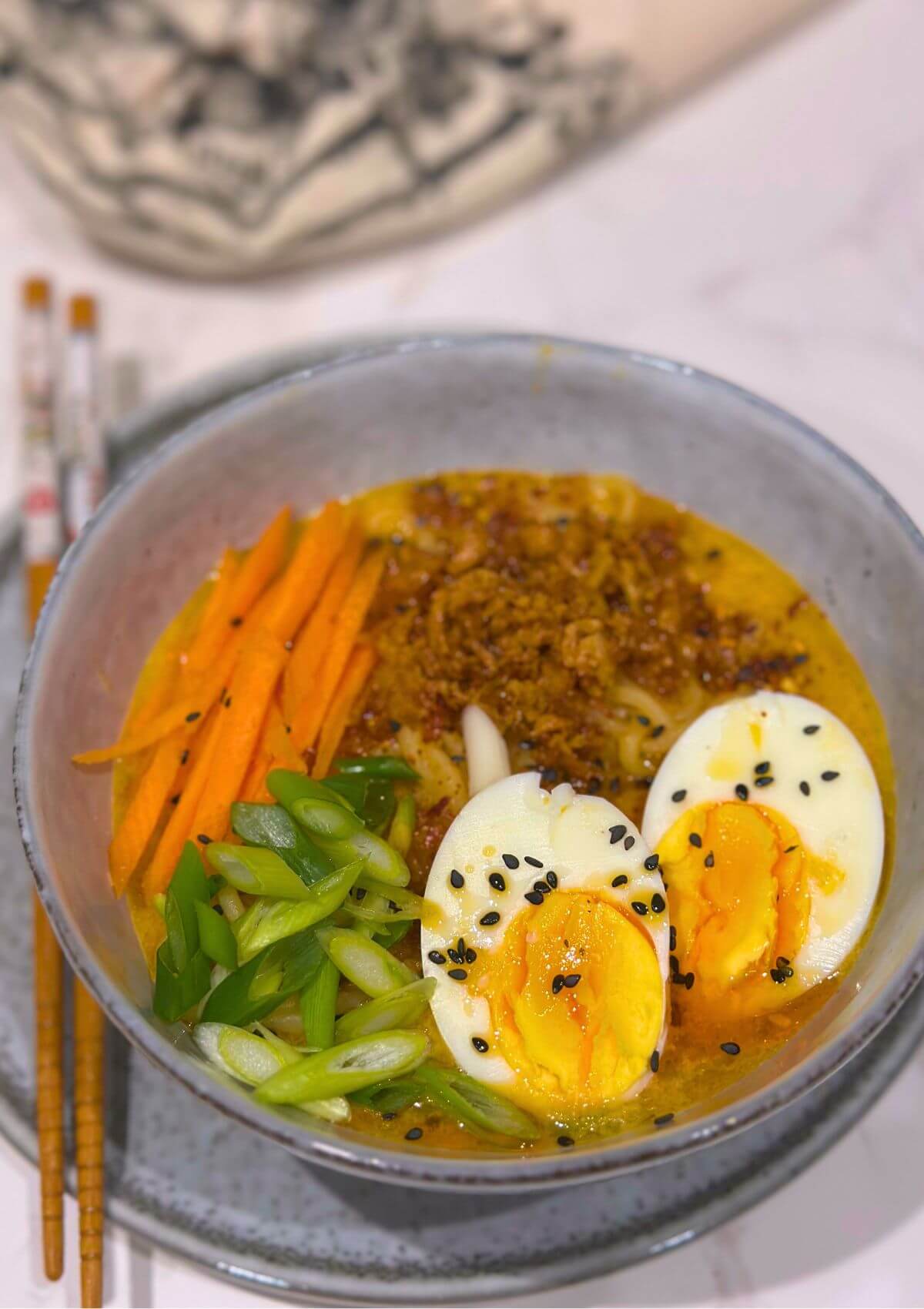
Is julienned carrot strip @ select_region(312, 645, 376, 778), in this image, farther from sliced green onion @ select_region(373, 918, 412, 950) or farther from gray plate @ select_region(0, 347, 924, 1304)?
gray plate @ select_region(0, 347, 924, 1304)

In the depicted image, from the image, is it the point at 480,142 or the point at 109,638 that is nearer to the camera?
the point at 109,638

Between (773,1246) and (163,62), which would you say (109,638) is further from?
(773,1246)

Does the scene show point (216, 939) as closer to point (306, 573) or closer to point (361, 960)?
point (361, 960)

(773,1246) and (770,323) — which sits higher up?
(770,323)

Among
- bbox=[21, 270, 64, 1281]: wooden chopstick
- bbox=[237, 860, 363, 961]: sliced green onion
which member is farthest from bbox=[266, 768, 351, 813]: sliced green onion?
bbox=[21, 270, 64, 1281]: wooden chopstick

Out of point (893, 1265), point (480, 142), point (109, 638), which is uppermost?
point (480, 142)

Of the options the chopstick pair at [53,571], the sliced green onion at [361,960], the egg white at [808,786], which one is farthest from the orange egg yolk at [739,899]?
the chopstick pair at [53,571]

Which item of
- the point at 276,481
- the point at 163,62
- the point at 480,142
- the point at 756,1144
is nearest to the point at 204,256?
the point at 163,62

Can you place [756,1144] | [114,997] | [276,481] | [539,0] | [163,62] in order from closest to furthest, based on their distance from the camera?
[114,997]
[756,1144]
[276,481]
[163,62]
[539,0]
